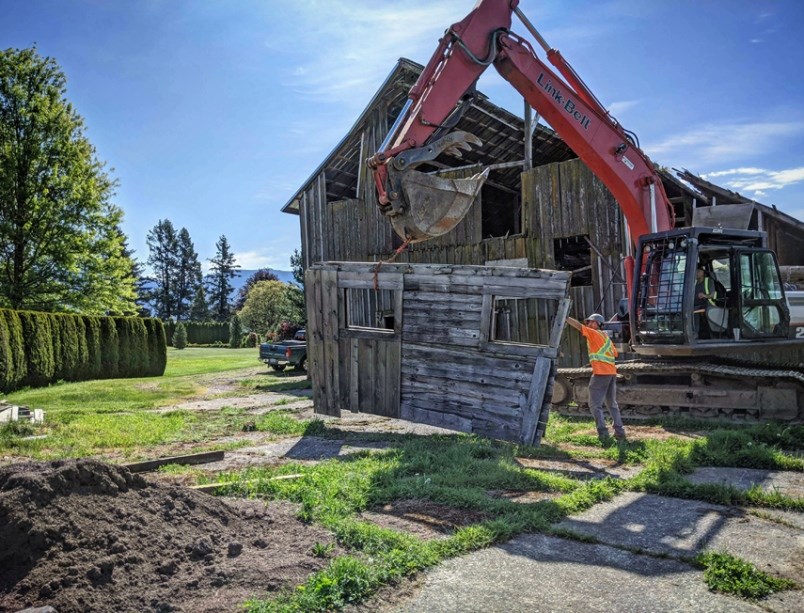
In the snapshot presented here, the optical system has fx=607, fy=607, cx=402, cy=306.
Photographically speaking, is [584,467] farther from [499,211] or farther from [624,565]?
[499,211]

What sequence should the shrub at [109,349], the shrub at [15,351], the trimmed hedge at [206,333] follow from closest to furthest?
the shrub at [15,351] < the shrub at [109,349] < the trimmed hedge at [206,333]

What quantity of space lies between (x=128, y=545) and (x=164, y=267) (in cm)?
9801

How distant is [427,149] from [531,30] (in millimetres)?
3870

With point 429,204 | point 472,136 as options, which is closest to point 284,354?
point 429,204

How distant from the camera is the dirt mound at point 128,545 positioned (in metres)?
3.73

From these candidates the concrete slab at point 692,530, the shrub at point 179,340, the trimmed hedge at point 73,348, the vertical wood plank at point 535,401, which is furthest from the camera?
the shrub at point 179,340

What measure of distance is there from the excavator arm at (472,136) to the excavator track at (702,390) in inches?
101

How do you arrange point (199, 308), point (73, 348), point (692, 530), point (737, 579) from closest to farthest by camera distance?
point (737, 579) < point (692, 530) < point (73, 348) < point (199, 308)

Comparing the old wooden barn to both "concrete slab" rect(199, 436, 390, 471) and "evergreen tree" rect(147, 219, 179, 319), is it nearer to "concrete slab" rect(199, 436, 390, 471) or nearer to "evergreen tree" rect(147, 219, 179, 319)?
"concrete slab" rect(199, 436, 390, 471)

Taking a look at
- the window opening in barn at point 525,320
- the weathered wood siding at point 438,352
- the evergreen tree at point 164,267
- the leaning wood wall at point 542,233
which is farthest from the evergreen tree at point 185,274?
the weathered wood siding at point 438,352

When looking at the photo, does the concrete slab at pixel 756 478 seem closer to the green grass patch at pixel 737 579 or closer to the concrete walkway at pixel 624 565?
the concrete walkway at pixel 624 565

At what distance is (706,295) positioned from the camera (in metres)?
9.45

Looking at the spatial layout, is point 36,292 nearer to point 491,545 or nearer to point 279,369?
point 279,369

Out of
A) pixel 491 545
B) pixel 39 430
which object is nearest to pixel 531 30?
pixel 491 545
